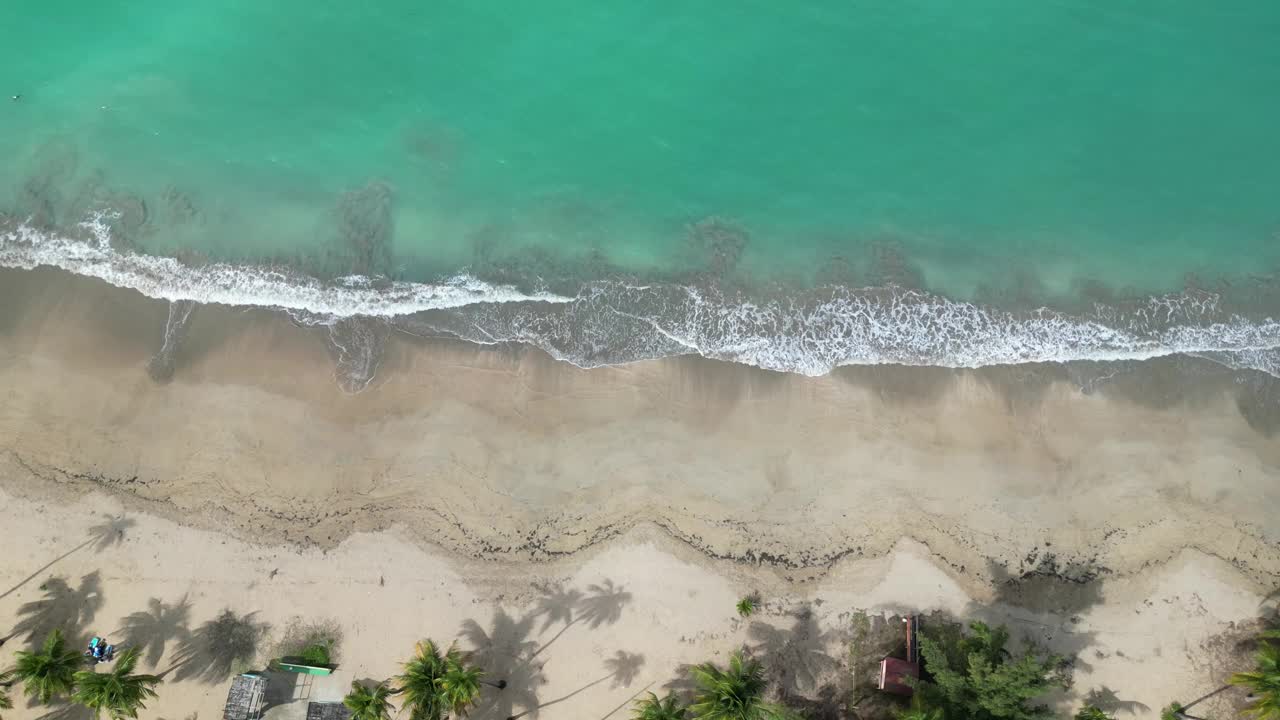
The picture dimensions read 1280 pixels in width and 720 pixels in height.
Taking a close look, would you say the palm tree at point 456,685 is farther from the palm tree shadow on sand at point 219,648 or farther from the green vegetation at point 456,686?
the palm tree shadow on sand at point 219,648

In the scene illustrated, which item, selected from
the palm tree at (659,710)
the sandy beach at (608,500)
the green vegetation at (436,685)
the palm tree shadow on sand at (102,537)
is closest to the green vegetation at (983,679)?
the sandy beach at (608,500)

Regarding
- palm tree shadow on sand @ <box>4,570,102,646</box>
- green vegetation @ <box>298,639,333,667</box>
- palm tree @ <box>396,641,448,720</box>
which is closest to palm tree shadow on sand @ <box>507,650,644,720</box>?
palm tree @ <box>396,641,448,720</box>

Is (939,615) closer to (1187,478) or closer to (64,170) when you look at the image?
(1187,478)

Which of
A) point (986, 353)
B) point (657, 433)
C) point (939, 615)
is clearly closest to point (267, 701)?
point (657, 433)

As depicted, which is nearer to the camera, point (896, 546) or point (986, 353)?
point (896, 546)

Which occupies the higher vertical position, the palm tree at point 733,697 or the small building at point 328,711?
the palm tree at point 733,697

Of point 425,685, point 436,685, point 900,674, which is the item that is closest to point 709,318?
point 900,674

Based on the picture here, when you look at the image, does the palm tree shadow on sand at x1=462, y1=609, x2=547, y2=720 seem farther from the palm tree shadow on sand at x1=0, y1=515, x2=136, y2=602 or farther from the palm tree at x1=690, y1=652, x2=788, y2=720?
the palm tree shadow on sand at x1=0, y1=515, x2=136, y2=602

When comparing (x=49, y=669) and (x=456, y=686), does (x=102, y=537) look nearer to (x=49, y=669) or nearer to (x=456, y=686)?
(x=49, y=669)
